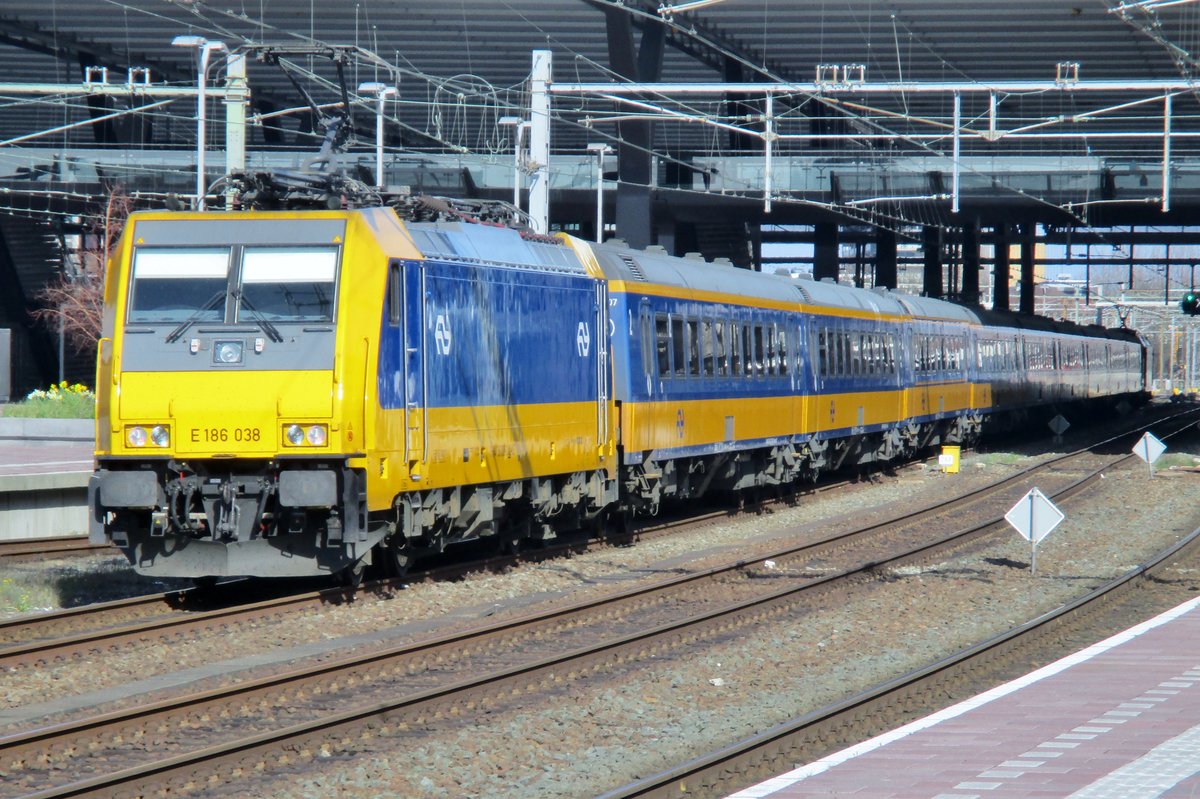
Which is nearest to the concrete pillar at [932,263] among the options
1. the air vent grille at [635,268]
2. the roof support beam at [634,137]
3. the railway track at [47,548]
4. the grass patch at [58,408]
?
the roof support beam at [634,137]

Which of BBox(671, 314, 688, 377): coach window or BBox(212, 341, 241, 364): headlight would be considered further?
BBox(671, 314, 688, 377): coach window

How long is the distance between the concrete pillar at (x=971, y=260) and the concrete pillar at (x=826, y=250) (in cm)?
500

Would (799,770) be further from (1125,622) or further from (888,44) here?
(888,44)

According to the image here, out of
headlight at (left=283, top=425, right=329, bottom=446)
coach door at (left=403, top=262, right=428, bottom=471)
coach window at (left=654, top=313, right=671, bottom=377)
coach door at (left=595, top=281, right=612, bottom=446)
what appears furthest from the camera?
coach window at (left=654, top=313, right=671, bottom=377)

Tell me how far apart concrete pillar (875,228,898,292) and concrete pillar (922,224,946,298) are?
121 centimetres

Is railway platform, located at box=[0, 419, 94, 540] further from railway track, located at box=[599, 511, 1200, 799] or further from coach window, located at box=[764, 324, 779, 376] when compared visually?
railway track, located at box=[599, 511, 1200, 799]

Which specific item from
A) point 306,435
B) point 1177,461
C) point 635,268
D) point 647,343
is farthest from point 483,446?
point 1177,461

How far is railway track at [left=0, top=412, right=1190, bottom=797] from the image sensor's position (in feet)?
27.9

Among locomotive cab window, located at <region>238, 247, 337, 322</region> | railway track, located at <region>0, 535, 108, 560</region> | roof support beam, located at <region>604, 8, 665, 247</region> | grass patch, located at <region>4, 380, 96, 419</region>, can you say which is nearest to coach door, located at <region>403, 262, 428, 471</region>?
locomotive cab window, located at <region>238, 247, 337, 322</region>

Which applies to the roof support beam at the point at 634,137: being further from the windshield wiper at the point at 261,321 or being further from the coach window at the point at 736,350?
the windshield wiper at the point at 261,321

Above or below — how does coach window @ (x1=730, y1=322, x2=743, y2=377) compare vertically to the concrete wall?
above

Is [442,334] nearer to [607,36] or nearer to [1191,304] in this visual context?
[607,36]

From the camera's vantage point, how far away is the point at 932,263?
5969 centimetres

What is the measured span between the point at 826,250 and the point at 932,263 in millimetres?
6178
